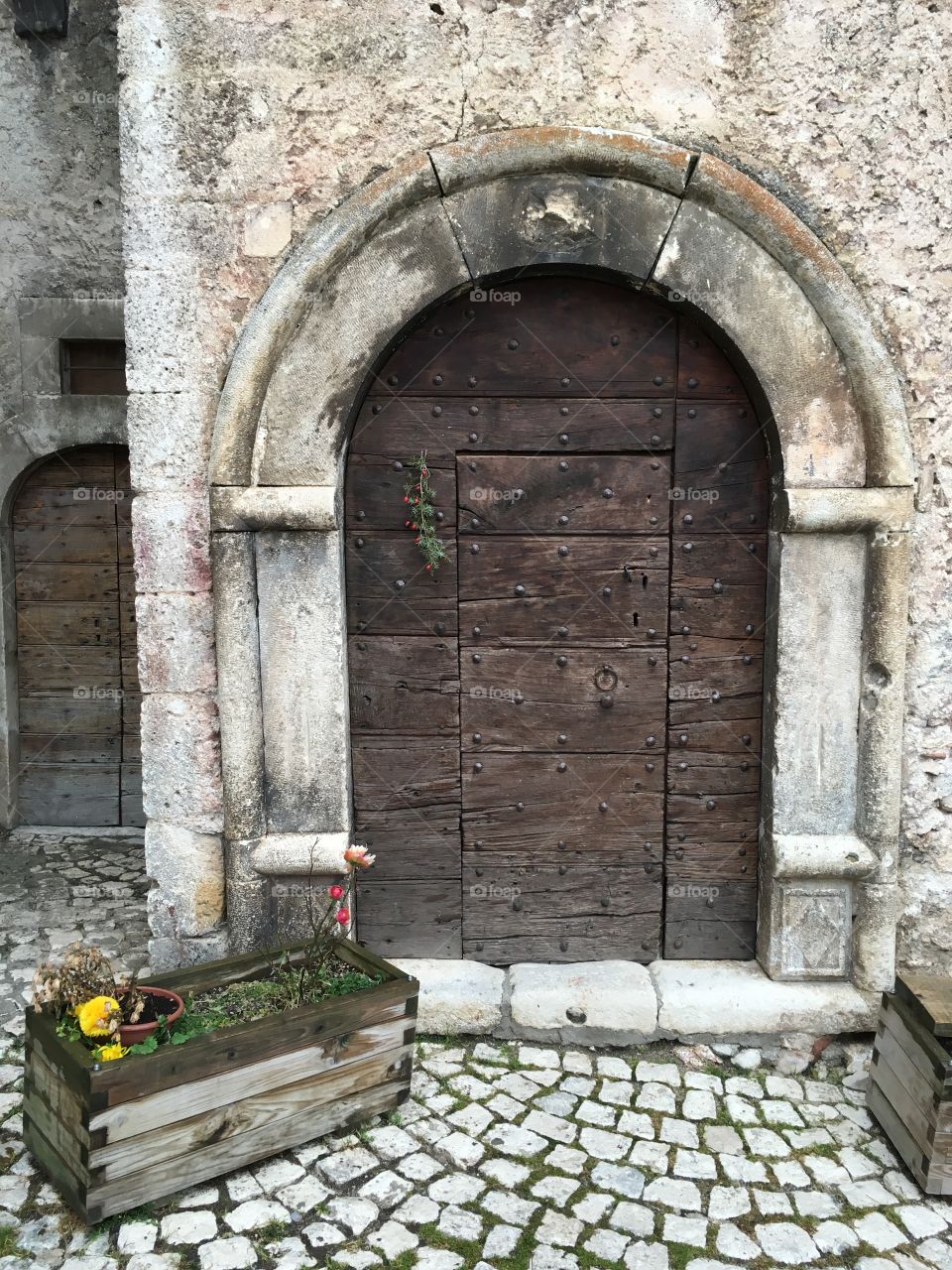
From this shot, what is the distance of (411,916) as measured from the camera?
3.48m

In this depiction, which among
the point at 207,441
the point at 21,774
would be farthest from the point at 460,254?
the point at 21,774

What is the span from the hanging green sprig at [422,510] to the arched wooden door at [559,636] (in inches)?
1.6

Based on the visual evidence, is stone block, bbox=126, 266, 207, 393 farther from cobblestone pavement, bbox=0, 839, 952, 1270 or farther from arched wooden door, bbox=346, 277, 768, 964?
cobblestone pavement, bbox=0, 839, 952, 1270

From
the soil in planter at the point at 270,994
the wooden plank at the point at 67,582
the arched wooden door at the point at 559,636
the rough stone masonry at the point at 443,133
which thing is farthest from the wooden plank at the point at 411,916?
the wooden plank at the point at 67,582

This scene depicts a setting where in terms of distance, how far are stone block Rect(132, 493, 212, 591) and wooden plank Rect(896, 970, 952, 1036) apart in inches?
92.5

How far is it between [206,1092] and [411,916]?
107 centimetres

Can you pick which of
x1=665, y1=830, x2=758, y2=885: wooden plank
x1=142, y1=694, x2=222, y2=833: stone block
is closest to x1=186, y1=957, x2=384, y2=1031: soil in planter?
x1=142, y1=694, x2=222, y2=833: stone block

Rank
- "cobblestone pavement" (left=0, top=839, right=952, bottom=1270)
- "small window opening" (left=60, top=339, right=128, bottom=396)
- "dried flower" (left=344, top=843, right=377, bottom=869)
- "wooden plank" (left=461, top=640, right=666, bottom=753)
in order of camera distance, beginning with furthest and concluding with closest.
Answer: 1. "small window opening" (left=60, top=339, right=128, bottom=396)
2. "wooden plank" (left=461, top=640, right=666, bottom=753)
3. "dried flower" (left=344, top=843, right=377, bottom=869)
4. "cobblestone pavement" (left=0, top=839, right=952, bottom=1270)

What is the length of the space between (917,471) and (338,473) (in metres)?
1.78

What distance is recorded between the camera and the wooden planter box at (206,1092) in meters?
2.39

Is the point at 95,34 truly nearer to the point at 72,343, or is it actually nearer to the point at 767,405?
the point at 72,343

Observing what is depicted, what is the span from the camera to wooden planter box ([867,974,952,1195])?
2555 millimetres

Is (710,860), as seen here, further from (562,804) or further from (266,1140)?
(266,1140)

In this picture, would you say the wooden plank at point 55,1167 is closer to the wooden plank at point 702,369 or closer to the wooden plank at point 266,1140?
the wooden plank at point 266,1140
